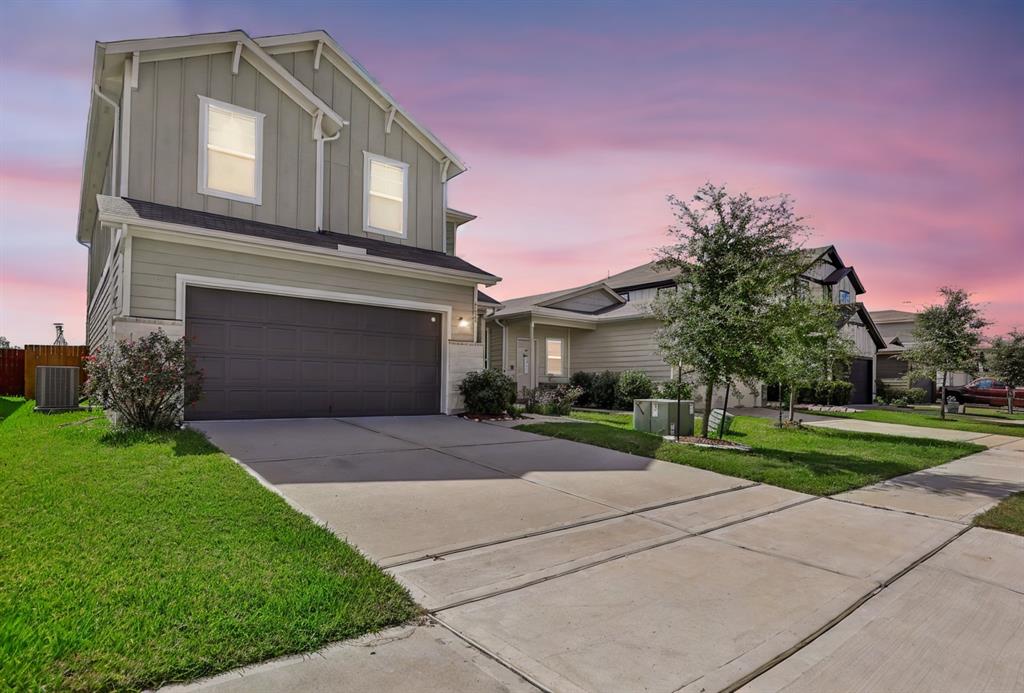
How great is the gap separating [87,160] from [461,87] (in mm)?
9633

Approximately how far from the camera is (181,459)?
603 centimetres

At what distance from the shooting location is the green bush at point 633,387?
1652 centimetres

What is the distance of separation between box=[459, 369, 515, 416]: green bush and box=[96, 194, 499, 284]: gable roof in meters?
2.20

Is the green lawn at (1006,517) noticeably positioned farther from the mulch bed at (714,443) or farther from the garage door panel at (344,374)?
the garage door panel at (344,374)

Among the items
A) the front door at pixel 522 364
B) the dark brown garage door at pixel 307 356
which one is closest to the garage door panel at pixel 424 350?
the dark brown garage door at pixel 307 356

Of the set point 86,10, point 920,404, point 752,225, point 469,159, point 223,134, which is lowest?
point 920,404

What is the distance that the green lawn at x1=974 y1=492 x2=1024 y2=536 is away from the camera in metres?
4.96

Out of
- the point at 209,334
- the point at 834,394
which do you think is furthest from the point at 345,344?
the point at 834,394

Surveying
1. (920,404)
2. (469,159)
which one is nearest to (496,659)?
(469,159)

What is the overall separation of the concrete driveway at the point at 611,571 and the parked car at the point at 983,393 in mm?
28068

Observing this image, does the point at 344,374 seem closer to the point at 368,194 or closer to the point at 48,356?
the point at 368,194

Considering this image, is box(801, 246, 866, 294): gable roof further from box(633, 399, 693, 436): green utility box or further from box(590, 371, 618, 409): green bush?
box(633, 399, 693, 436): green utility box

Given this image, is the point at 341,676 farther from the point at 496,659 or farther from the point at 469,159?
the point at 469,159

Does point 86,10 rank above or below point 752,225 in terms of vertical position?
above
